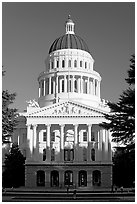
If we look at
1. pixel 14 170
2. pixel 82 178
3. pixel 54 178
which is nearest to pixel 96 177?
pixel 82 178

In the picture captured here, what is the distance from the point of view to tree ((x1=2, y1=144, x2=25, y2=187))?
7225 cm

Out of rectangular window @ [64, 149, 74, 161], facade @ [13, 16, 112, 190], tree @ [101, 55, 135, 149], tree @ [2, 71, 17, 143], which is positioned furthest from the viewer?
rectangular window @ [64, 149, 74, 161]

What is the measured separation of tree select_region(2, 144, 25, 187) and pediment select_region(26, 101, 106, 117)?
7692 millimetres

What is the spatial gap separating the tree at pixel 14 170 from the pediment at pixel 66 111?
25.2 ft

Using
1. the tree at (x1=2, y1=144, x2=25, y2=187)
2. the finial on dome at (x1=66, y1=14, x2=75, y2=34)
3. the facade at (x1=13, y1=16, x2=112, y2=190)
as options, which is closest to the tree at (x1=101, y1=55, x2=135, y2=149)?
the tree at (x1=2, y1=144, x2=25, y2=187)

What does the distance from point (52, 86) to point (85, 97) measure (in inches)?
318

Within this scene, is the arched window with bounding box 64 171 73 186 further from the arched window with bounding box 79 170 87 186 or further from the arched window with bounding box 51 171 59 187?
the arched window with bounding box 79 170 87 186

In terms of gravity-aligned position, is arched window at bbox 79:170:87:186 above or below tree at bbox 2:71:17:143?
below

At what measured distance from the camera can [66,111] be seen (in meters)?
79.1

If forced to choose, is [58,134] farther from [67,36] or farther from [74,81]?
[67,36]

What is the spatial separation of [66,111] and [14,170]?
1384cm

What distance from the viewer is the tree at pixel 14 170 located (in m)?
72.2

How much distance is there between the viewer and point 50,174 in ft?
257

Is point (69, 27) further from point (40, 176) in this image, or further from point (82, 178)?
point (82, 178)
